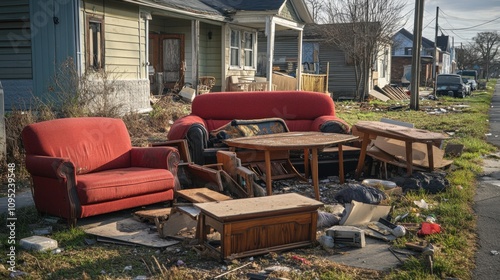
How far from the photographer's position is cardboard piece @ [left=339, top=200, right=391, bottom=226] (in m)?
5.28

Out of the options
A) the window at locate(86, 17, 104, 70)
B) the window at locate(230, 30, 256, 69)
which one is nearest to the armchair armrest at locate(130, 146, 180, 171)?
the window at locate(86, 17, 104, 70)

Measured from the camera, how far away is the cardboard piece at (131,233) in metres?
4.69

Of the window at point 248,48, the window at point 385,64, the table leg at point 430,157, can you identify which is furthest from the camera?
the window at point 385,64

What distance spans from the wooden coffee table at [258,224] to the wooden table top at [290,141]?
1.51 metres

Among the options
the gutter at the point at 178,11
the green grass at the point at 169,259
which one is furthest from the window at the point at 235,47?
the green grass at the point at 169,259

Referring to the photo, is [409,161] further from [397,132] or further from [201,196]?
[201,196]

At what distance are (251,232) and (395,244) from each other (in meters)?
1.36

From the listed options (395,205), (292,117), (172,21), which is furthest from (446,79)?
(395,205)

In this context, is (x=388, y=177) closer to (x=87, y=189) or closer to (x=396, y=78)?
(x=87, y=189)

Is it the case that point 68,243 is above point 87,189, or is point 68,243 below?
below

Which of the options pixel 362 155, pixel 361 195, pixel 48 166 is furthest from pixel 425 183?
pixel 48 166

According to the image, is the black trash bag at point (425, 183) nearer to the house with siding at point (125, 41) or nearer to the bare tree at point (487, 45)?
the house with siding at point (125, 41)

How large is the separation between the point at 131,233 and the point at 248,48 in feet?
53.5

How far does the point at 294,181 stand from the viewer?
7.56 metres
